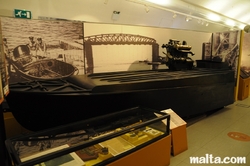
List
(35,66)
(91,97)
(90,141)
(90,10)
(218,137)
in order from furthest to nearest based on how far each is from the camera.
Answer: (90,10)
(35,66)
(218,137)
(91,97)
(90,141)

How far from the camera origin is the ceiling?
466 centimetres

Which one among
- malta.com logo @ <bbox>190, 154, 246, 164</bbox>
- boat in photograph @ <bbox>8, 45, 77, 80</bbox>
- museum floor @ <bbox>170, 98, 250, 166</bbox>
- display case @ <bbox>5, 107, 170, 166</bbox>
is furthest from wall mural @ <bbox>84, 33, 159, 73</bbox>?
malta.com logo @ <bbox>190, 154, 246, 164</bbox>

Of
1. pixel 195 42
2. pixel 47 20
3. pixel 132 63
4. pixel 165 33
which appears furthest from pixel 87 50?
pixel 195 42

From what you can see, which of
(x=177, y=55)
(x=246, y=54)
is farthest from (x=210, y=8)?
(x=177, y=55)

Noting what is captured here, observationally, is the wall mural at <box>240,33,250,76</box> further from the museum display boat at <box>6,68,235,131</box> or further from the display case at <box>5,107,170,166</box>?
the display case at <box>5,107,170,166</box>

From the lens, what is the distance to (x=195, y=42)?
5.52 m

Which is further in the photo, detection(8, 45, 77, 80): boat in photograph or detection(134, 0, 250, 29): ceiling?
detection(134, 0, 250, 29): ceiling

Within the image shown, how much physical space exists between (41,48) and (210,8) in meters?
5.02

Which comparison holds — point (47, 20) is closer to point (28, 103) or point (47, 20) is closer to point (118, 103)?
point (28, 103)

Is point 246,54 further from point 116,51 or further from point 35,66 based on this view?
point 35,66

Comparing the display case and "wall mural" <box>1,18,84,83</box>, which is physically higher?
"wall mural" <box>1,18,84,83</box>

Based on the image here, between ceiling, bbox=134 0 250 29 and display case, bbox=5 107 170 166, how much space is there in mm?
3036

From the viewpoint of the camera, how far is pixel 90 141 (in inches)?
56.2

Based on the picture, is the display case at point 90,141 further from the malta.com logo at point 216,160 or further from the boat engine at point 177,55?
the boat engine at point 177,55
